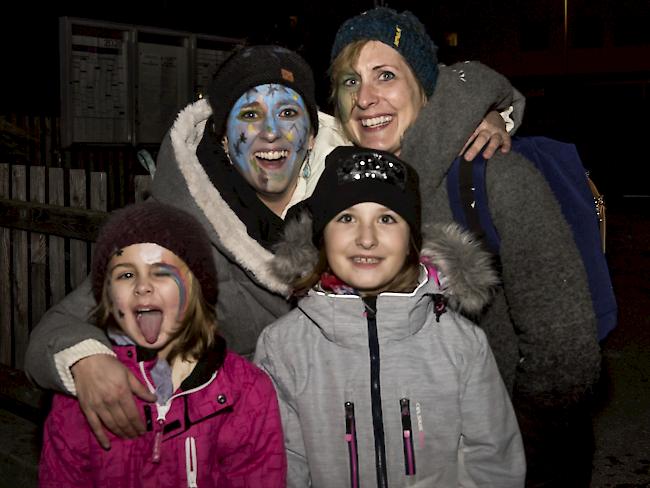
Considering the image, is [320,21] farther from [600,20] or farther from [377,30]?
[600,20]

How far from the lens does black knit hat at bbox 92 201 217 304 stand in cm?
279

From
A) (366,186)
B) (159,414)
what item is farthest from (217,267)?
(366,186)

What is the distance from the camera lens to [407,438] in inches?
101

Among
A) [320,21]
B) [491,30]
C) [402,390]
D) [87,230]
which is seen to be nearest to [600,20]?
[491,30]

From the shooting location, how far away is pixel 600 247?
2.62 meters

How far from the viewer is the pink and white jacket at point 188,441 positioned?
8.74ft

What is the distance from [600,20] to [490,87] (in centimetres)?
2328

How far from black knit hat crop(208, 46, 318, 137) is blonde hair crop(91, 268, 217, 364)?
78 cm

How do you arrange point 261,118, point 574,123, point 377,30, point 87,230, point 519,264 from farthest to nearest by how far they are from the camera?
point 574,123 < point 87,230 < point 261,118 < point 377,30 < point 519,264

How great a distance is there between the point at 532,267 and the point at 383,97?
84 cm

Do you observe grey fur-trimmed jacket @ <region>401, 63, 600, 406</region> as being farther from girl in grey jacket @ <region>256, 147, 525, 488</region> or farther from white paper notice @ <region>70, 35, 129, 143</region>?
white paper notice @ <region>70, 35, 129, 143</region>

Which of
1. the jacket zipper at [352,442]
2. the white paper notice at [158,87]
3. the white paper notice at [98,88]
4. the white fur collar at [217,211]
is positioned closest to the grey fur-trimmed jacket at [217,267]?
the white fur collar at [217,211]

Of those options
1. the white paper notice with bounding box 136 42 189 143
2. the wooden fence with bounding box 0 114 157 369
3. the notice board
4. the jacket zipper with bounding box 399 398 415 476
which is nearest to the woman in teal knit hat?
A: the jacket zipper with bounding box 399 398 415 476

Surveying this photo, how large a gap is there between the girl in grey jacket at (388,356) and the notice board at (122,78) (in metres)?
8.55
